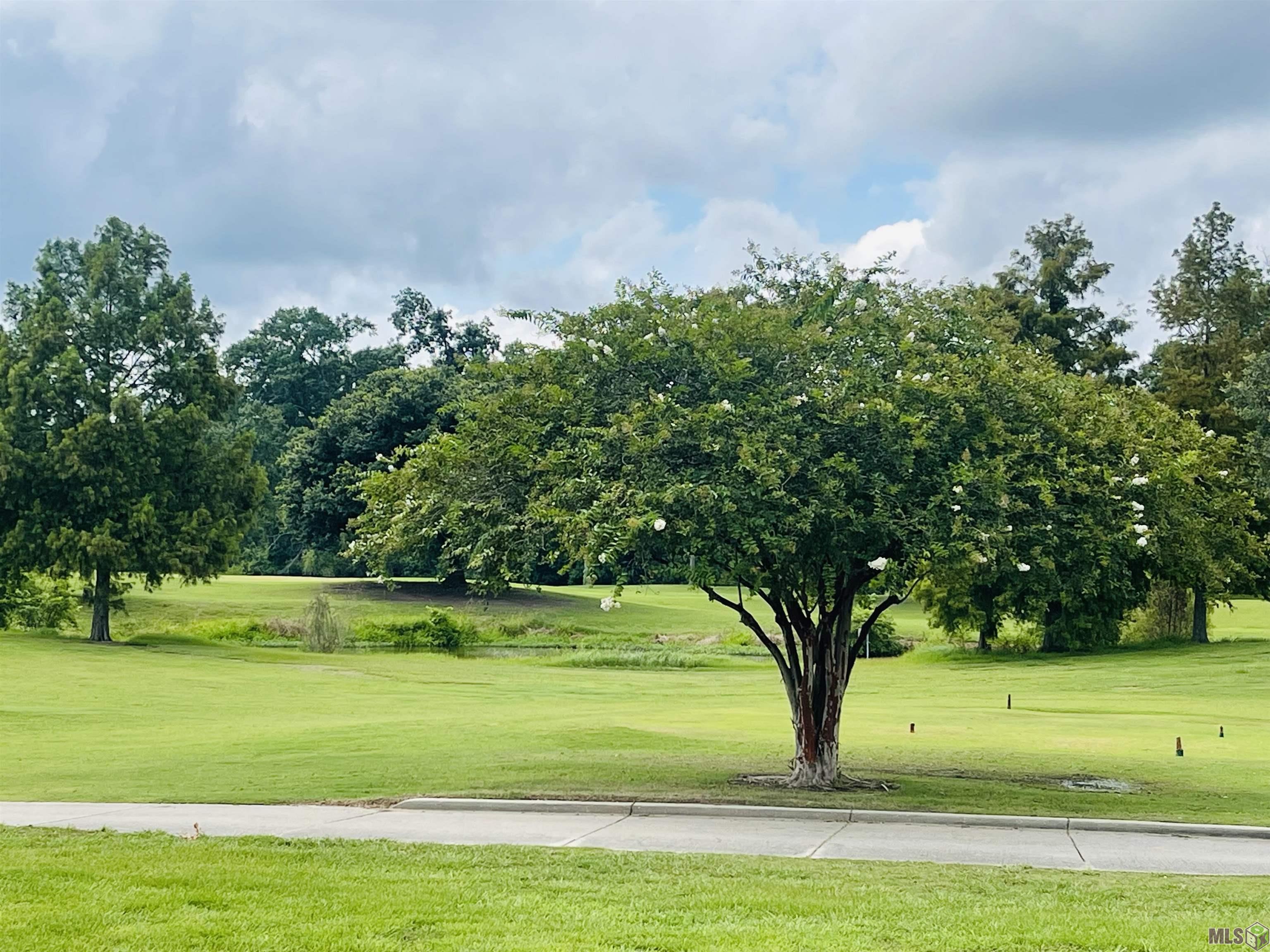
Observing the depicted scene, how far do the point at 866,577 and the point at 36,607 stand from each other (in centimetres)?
4795

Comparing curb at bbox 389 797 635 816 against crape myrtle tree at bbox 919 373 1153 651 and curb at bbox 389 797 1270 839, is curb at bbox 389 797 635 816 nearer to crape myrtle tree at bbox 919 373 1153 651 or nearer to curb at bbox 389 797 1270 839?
curb at bbox 389 797 1270 839

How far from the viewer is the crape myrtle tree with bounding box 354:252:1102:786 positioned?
13531 millimetres

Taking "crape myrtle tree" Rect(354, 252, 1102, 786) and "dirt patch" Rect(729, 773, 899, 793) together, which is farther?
"dirt patch" Rect(729, 773, 899, 793)

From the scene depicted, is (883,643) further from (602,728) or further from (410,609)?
(602,728)

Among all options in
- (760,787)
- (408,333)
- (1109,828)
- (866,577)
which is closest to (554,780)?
(760,787)

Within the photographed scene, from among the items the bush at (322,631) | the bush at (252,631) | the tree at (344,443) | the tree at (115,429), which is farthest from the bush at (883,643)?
the tree at (115,429)

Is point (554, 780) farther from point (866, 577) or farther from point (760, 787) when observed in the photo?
point (866, 577)

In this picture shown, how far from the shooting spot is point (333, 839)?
11.3 metres

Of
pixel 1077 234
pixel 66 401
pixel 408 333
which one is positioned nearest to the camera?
pixel 66 401

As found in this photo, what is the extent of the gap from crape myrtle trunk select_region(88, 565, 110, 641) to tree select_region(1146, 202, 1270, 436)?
43105 mm

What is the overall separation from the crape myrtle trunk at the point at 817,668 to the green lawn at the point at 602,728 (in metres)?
1.04

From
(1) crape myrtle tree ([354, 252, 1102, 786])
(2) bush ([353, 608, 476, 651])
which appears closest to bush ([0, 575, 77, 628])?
(2) bush ([353, 608, 476, 651])

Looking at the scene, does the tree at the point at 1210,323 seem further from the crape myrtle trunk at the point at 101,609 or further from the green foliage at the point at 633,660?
the crape myrtle trunk at the point at 101,609

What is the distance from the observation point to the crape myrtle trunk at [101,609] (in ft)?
164
